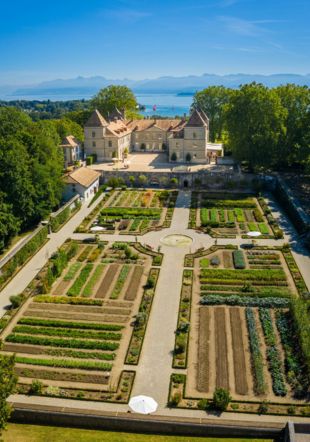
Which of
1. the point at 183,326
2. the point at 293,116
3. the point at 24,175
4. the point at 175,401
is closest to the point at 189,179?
the point at 293,116

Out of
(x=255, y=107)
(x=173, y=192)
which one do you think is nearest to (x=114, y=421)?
(x=173, y=192)

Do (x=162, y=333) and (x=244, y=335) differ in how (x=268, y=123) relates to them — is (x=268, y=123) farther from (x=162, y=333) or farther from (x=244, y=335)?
(x=162, y=333)

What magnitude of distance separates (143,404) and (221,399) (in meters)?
4.70

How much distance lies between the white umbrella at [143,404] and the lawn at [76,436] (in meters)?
1.49

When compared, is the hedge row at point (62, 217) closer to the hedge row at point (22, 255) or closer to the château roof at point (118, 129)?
the hedge row at point (22, 255)

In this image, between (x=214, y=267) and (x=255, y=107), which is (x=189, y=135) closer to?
(x=255, y=107)

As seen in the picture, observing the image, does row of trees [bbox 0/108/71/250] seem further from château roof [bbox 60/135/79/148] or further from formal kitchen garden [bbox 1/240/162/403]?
château roof [bbox 60/135/79/148]

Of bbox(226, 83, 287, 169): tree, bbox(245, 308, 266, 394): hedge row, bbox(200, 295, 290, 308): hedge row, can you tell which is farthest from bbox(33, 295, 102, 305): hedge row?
bbox(226, 83, 287, 169): tree

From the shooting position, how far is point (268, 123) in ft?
221

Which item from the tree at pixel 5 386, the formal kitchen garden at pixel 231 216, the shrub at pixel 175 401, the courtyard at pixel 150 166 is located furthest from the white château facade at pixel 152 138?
the tree at pixel 5 386

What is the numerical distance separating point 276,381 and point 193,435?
274 inches

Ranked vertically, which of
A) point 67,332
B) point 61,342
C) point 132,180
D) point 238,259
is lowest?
point 61,342

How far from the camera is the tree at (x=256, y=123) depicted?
66.8m

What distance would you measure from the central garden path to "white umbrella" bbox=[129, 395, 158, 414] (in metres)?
1.77
